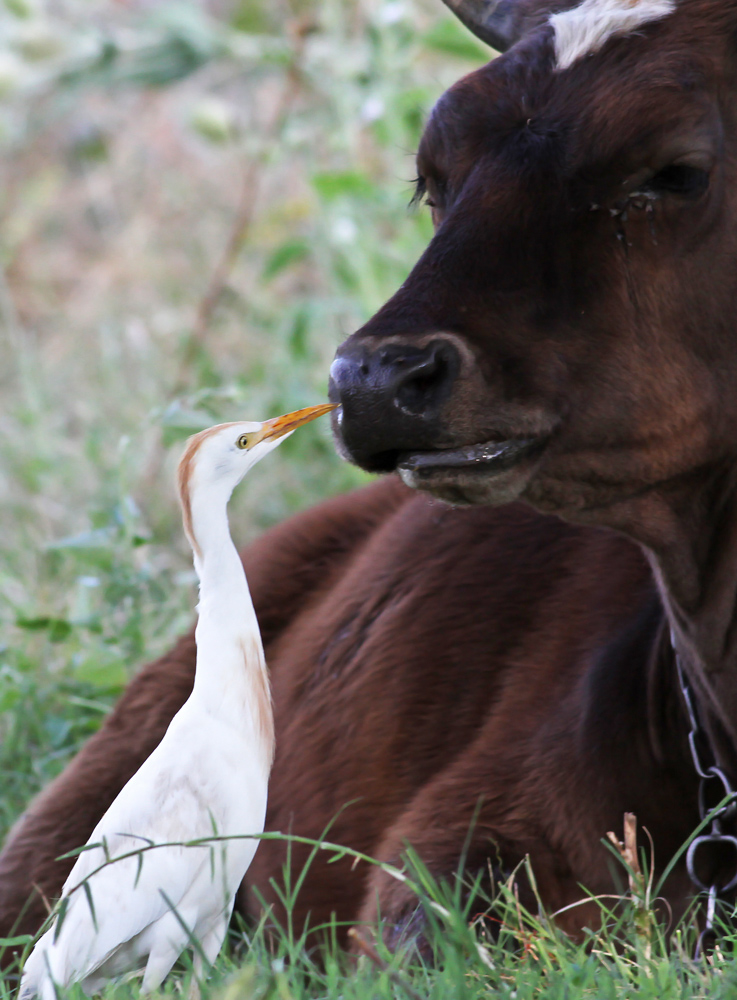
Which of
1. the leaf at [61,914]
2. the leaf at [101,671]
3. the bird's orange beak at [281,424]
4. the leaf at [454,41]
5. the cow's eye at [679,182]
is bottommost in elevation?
the leaf at [101,671]

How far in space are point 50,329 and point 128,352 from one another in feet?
5.23

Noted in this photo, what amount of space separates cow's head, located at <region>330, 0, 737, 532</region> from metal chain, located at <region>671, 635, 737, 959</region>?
43 centimetres

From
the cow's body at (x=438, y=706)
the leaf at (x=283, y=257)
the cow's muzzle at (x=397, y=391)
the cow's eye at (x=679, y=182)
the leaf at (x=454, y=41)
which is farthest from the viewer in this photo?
the leaf at (x=283, y=257)

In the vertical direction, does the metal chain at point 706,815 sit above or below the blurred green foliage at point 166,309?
below

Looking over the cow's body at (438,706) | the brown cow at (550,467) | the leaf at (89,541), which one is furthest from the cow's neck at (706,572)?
the leaf at (89,541)

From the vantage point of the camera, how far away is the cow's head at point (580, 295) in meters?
1.90

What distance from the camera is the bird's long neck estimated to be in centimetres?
173

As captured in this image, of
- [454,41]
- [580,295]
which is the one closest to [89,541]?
[580,295]

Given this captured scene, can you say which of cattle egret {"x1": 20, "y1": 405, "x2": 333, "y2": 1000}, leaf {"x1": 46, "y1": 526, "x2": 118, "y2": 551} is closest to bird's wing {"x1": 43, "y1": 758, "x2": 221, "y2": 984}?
cattle egret {"x1": 20, "y1": 405, "x2": 333, "y2": 1000}

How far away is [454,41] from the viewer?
14.6 ft

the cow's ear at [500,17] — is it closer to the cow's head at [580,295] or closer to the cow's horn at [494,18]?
the cow's horn at [494,18]

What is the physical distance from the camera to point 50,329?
315 inches

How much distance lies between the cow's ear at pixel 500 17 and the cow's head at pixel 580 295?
30cm

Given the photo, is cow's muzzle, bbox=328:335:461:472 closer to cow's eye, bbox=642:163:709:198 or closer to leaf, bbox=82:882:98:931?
cow's eye, bbox=642:163:709:198
